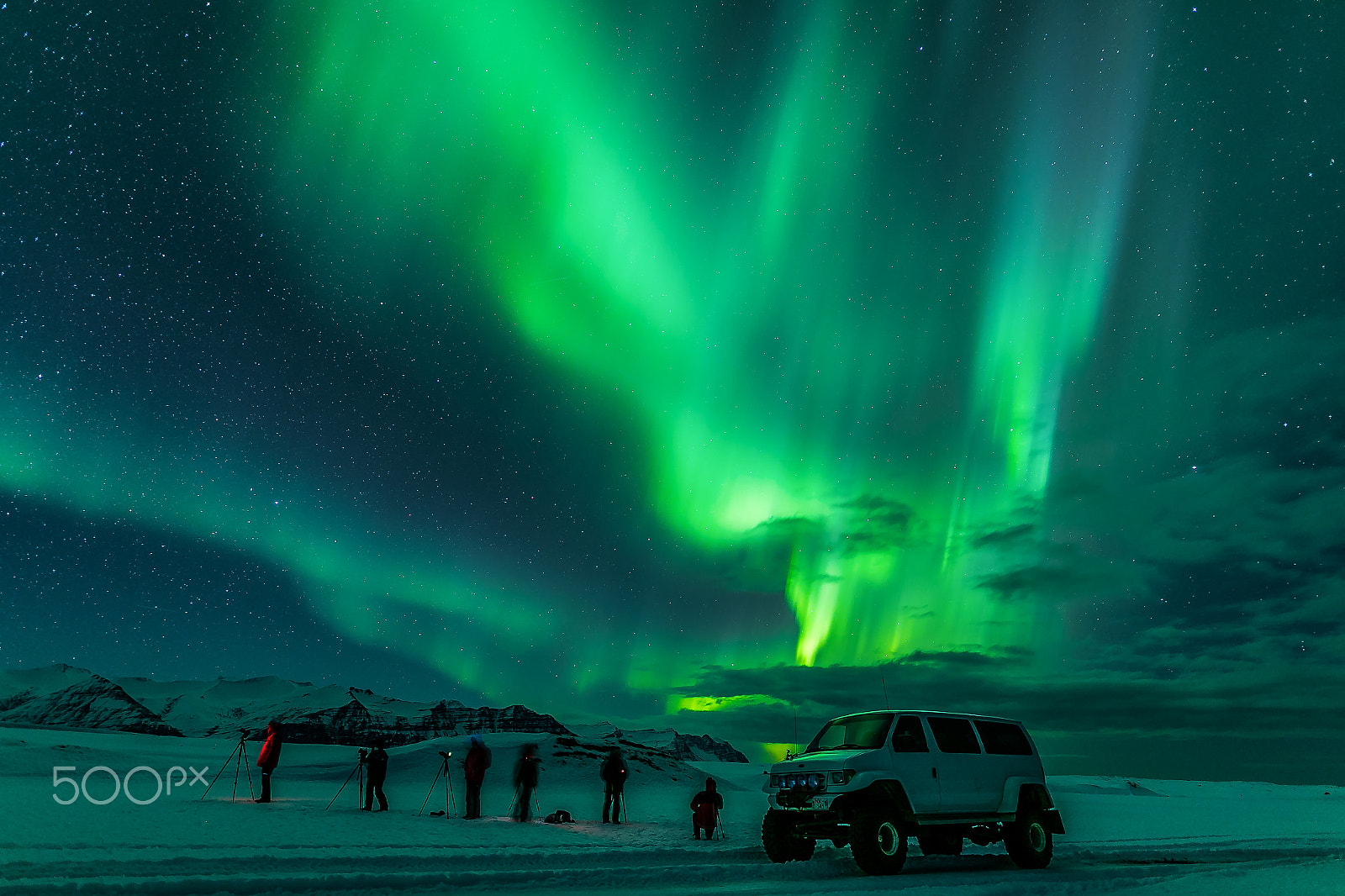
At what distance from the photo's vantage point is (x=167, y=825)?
54.0ft

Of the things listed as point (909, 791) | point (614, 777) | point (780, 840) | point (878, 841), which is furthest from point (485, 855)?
point (614, 777)

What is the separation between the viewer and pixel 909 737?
1429cm

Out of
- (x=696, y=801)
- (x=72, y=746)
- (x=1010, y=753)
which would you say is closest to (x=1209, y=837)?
(x=1010, y=753)

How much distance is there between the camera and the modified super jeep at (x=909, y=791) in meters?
13.3

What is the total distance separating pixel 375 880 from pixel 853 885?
645cm

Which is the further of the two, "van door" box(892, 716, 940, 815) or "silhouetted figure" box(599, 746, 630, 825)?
"silhouetted figure" box(599, 746, 630, 825)

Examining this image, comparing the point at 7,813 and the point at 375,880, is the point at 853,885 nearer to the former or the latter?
the point at 375,880

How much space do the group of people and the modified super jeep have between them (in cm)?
623

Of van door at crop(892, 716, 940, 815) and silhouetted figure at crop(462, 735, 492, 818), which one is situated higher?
van door at crop(892, 716, 940, 815)

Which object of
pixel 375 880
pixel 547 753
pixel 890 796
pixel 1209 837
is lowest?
pixel 547 753

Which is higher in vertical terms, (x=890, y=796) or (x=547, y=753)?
(x=890, y=796)

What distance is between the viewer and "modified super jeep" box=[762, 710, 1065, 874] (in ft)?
43.6

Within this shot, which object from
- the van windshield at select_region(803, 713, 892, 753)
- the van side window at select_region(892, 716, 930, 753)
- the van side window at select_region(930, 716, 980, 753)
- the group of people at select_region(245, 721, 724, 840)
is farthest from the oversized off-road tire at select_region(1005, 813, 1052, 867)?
the group of people at select_region(245, 721, 724, 840)

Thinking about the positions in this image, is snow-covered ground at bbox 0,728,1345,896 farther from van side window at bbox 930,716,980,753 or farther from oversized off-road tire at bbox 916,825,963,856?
van side window at bbox 930,716,980,753
